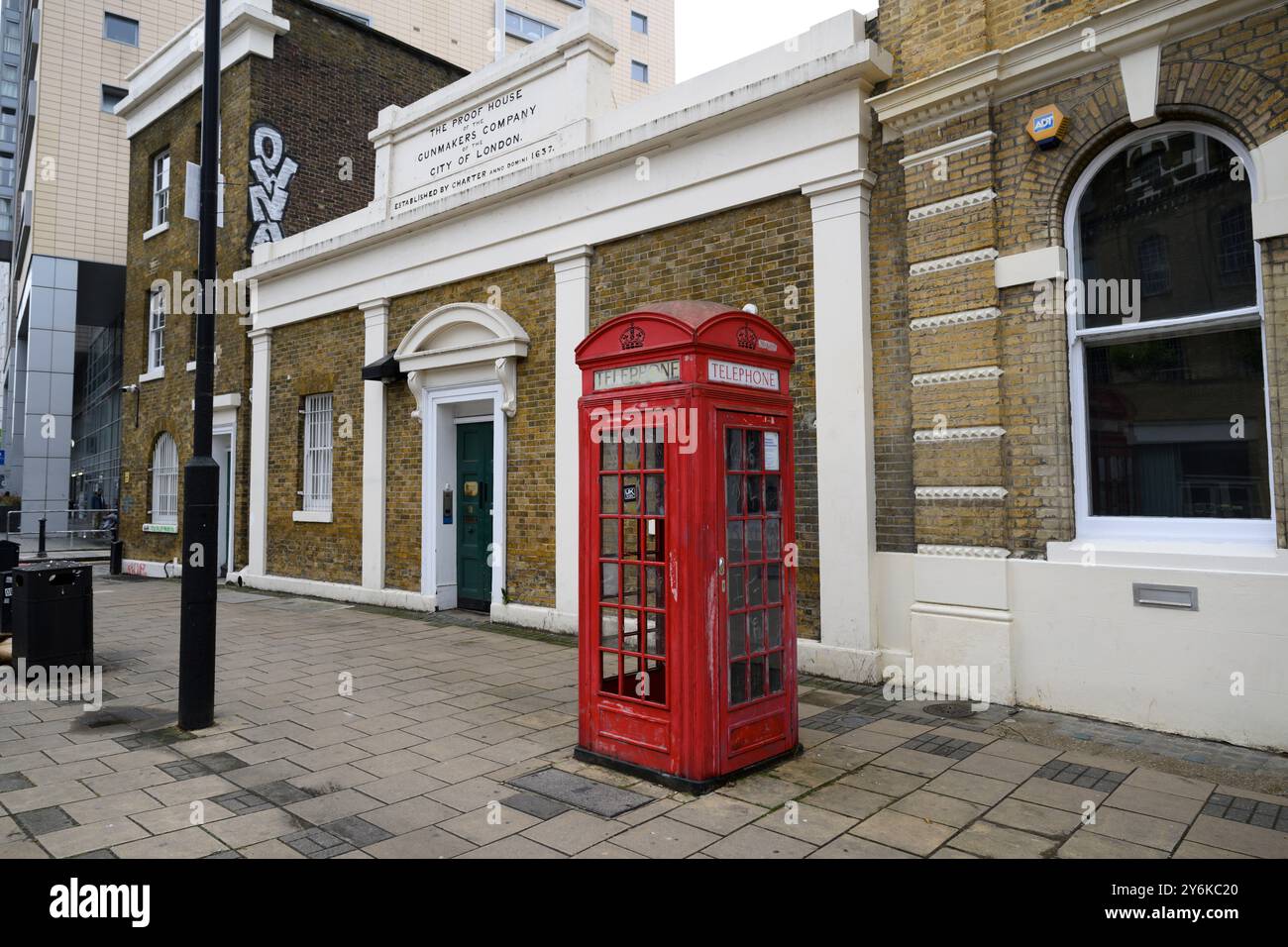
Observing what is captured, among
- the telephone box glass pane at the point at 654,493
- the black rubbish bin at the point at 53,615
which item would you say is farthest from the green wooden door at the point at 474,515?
the telephone box glass pane at the point at 654,493

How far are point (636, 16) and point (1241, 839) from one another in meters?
41.7

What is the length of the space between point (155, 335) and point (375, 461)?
30.0ft

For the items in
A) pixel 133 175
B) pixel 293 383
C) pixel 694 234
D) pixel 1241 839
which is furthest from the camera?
pixel 133 175

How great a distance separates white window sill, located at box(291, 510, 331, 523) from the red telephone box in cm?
892

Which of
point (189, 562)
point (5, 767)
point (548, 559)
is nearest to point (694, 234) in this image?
point (548, 559)

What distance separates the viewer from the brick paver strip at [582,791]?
4348 mm

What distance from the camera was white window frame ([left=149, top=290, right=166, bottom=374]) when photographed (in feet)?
57.0

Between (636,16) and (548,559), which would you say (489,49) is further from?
(548,559)

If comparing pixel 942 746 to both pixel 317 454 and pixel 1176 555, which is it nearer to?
pixel 1176 555

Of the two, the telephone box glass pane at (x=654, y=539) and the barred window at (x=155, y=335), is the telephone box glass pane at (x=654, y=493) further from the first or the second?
the barred window at (x=155, y=335)

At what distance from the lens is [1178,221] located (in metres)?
5.82

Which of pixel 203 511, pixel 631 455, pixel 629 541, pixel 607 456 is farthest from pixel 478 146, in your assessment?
pixel 629 541

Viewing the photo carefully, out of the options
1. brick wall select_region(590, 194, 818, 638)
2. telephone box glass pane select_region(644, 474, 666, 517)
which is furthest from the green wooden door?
telephone box glass pane select_region(644, 474, 666, 517)
